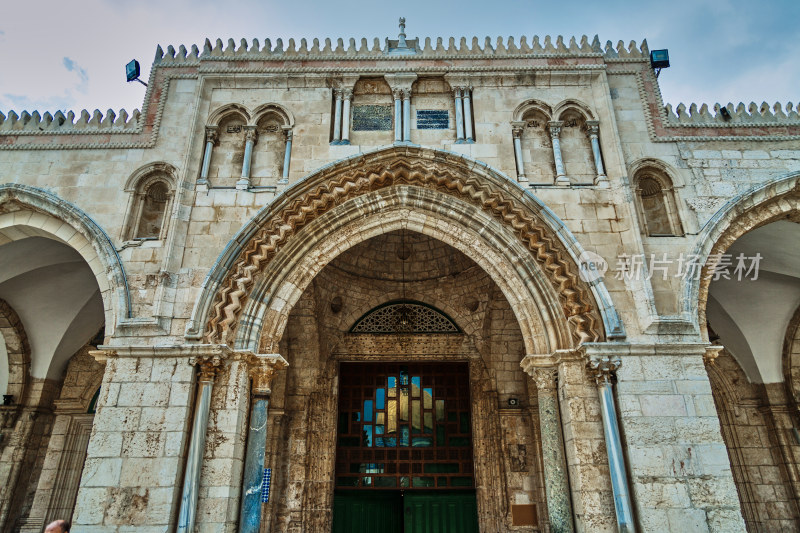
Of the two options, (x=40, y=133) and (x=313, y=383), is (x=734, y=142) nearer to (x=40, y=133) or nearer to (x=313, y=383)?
(x=313, y=383)

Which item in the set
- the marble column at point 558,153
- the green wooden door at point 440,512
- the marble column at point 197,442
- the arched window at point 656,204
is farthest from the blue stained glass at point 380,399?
the arched window at point 656,204

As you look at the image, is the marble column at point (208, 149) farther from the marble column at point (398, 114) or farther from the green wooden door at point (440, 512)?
the green wooden door at point (440, 512)

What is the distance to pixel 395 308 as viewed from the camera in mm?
10711

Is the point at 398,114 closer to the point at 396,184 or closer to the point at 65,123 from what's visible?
the point at 396,184

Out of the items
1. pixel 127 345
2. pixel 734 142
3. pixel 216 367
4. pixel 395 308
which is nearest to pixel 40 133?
pixel 127 345

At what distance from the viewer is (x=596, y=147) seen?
7805 mm

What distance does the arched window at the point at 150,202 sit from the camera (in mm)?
7438

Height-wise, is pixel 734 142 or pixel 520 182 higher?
pixel 734 142

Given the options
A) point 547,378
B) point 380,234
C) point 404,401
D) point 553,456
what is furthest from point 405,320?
point 553,456

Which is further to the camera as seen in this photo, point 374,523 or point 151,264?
point 374,523

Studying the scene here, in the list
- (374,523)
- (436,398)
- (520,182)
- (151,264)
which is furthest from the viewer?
(436,398)

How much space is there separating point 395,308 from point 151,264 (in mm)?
5016

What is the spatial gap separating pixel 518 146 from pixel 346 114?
2726 millimetres

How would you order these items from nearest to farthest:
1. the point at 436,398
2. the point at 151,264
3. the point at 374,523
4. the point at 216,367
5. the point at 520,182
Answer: the point at 216,367
the point at 151,264
the point at 520,182
the point at 374,523
the point at 436,398
